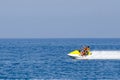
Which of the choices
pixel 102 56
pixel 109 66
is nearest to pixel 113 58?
pixel 102 56

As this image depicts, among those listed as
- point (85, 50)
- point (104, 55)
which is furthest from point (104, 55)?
point (85, 50)

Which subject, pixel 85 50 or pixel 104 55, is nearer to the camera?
pixel 85 50

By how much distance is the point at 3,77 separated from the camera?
186 feet

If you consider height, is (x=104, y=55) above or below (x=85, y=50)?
below

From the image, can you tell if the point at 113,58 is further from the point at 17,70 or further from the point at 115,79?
the point at 115,79

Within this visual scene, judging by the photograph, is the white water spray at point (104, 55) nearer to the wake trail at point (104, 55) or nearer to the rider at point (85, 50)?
the wake trail at point (104, 55)

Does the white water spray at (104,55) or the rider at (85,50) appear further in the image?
the white water spray at (104,55)

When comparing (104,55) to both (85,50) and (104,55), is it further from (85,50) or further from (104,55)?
(85,50)

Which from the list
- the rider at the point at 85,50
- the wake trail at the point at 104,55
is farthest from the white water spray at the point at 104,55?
the rider at the point at 85,50

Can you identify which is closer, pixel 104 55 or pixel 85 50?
pixel 85 50

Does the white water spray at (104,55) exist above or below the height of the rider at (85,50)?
A: below

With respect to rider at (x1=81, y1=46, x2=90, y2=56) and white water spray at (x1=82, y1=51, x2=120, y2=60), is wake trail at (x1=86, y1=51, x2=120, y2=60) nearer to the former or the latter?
white water spray at (x1=82, y1=51, x2=120, y2=60)

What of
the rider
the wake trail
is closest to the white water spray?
the wake trail

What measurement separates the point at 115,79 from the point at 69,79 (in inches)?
180
